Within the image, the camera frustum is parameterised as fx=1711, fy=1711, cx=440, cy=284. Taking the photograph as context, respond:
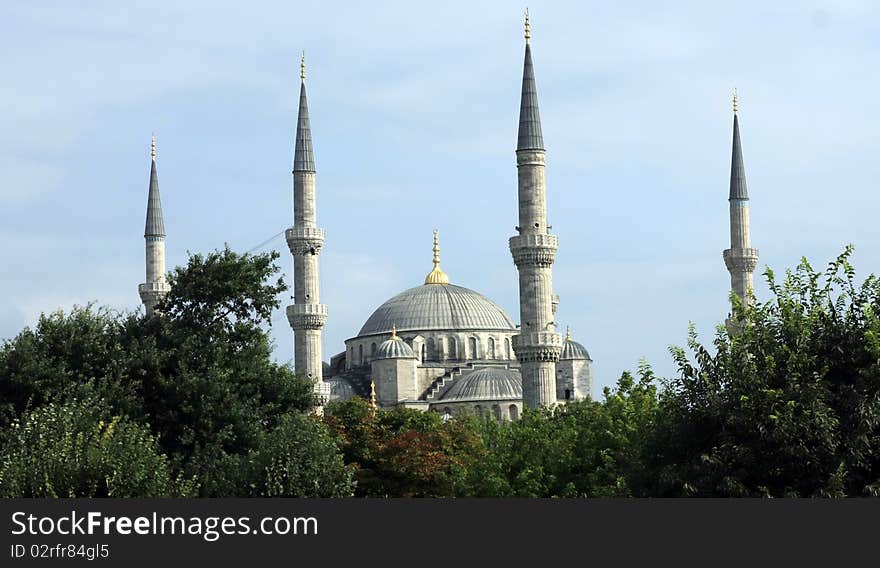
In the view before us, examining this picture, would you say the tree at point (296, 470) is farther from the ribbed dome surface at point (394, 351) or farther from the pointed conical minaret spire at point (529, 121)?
the ribbed dome surface at point (394, 351)

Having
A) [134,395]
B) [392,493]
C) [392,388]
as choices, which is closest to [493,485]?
[134,395]

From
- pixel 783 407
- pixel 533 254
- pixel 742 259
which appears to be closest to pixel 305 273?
pixel 533 254

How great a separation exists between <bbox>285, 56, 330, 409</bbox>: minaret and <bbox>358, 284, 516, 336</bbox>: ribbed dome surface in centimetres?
3379

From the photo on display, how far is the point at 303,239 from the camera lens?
224 feet

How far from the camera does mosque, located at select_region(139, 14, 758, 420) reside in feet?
191

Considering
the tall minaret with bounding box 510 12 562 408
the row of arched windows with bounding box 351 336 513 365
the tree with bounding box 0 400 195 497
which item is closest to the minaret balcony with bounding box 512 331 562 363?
the tall minaret with bounding box 510 12 562 408

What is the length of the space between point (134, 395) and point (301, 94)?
121ft

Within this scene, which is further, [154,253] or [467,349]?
[467,349]

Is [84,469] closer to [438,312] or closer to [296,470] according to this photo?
[296,470]

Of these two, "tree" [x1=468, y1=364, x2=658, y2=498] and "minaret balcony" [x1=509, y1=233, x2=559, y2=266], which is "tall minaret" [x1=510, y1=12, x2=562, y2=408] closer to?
"minaret balcony" [x1=509, y1=233, x2=559, y2=266]

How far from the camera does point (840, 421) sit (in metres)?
23.6

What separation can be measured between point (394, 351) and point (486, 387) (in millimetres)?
5273

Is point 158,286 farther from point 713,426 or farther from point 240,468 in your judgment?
point 713,426

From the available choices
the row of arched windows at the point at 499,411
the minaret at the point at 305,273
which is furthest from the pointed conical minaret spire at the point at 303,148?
the row of arched windows at the point at 499,411
